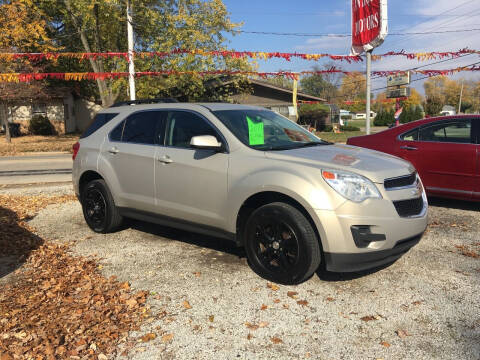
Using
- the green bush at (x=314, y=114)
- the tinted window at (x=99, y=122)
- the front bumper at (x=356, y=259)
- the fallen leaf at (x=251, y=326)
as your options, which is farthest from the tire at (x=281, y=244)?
the green bush at (x=314, y=114)

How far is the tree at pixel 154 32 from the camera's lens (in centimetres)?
2105

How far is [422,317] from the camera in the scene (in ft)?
11.0

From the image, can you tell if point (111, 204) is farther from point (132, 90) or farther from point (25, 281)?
point (132, 90)

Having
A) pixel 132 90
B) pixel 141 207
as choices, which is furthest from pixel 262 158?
pixel 132 90

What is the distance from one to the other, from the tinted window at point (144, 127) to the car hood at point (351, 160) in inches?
63.7

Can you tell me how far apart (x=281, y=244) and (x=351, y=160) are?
1058 mm

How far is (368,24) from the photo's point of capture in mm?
12961

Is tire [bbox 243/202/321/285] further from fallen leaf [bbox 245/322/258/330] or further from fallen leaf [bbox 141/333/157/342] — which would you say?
fallen leaf [bbox 141/333/157/342]

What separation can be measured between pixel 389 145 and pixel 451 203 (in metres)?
1.57

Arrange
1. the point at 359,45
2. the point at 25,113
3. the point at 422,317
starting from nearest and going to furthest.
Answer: the point at 422,317
the point at 359,45
the point at 25,113

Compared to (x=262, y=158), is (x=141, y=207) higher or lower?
lower

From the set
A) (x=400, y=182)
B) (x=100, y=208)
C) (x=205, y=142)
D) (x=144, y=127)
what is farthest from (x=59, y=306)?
(x=400, y=182)

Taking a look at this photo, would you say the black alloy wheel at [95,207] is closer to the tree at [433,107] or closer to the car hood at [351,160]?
the car hood at [351,160]

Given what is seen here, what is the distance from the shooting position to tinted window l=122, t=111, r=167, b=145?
5.07m
